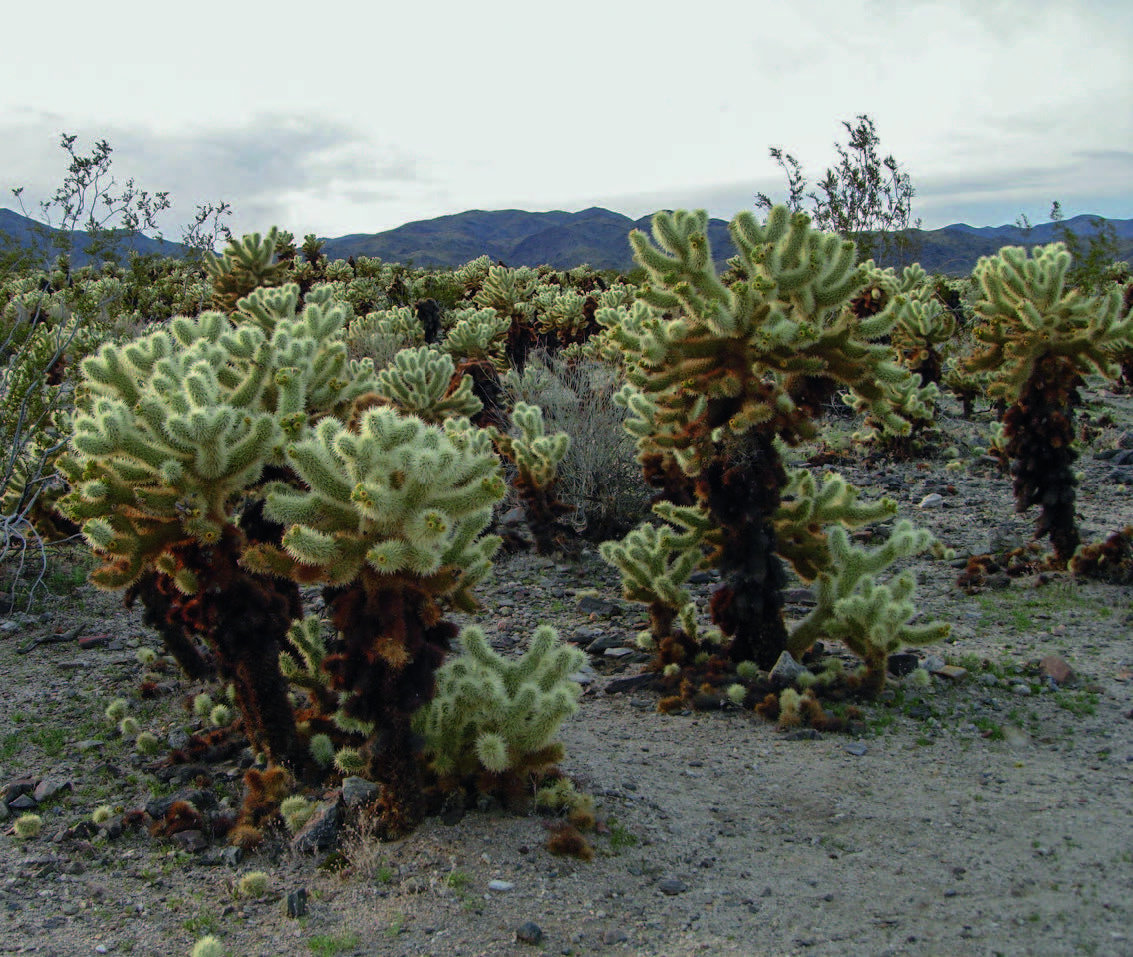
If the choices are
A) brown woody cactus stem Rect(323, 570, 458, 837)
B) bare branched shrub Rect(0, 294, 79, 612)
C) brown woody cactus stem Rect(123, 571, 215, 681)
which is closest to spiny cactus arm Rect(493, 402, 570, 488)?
brown woody cactus stem Rect(123, 571, 215, 681)

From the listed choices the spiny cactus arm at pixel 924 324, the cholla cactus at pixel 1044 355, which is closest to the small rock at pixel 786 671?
the cholla cactus at pixel 1044 355

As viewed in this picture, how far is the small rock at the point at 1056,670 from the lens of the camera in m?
5.17

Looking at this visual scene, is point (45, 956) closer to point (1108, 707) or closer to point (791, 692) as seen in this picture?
point (791, 692)

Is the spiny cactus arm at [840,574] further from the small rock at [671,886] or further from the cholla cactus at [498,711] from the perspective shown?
the small rock at [671,886]

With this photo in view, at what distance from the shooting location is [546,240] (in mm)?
141125

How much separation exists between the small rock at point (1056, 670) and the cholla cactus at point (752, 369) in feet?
4.72

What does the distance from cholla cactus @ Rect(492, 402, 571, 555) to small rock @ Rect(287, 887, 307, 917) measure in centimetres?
486

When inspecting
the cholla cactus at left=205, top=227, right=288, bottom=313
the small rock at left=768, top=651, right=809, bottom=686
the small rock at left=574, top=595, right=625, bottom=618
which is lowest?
the small rock at left=574, top=595, right=625, bottom=618

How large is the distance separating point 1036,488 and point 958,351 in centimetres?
1048

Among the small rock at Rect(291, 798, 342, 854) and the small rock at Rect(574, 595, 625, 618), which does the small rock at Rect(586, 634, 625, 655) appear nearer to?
the small rock at Rect(574, 595, 625, 618)

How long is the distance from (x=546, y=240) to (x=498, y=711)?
143m

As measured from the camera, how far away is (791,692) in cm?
491

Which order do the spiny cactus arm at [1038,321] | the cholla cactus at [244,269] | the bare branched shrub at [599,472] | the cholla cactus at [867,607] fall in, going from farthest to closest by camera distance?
the cholla cactus at [244,269]
the bare branched shrub at [599,472]
the spiny cactus arm at [1038,321]
the cholla cactus at [867,607]

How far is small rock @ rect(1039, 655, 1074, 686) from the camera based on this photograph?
204 inches
